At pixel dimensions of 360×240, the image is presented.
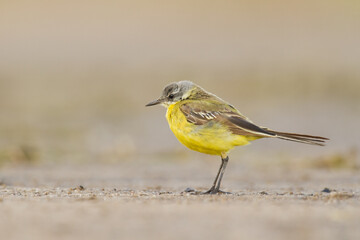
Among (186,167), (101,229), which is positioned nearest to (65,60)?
(186,167)

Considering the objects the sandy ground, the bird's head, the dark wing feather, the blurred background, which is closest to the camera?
the sandy ground

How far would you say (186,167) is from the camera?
40.5 ft

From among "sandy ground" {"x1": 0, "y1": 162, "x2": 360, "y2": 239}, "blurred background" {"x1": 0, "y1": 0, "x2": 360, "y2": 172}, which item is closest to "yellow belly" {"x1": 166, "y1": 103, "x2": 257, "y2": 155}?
"sandy ground" {"x1": 0, "y1": 162, "x2": 360, "y2": 239}

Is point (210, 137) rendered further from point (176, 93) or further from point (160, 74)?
point (160, 74)

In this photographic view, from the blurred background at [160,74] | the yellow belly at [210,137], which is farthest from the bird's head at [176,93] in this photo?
the blurred background at [160,74]

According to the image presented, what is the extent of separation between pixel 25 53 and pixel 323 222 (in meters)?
21.2

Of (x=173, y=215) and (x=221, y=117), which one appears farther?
(x=221, y=117)

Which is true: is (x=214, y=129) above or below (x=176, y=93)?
below

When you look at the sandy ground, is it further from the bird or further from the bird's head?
the bird's head

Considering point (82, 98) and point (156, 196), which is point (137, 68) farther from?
point (156, 196)

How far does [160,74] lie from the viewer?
2206cm

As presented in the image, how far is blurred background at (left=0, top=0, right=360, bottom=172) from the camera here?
14.9m

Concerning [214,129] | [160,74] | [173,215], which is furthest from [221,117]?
[160,74]

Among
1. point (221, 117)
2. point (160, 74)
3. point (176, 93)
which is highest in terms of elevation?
point (176, 93)
